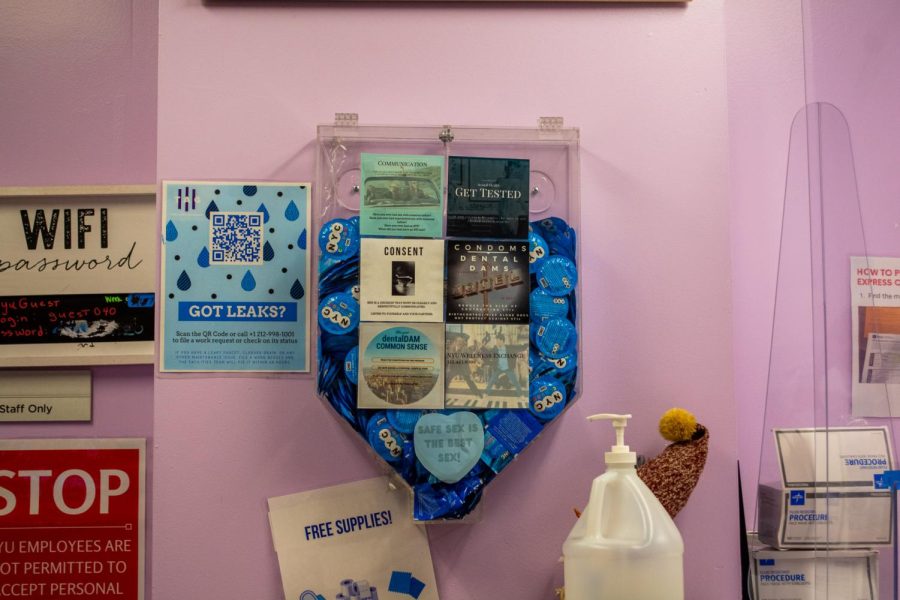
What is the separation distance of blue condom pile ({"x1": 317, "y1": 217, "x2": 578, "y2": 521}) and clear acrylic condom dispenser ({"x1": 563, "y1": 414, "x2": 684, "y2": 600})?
0.19m

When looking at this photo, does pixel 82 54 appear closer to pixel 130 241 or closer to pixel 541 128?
pixel 130 241

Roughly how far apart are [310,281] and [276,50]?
1.35ft

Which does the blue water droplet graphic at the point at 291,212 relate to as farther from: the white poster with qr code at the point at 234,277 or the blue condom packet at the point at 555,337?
the blue condom packet at the point at 555,337

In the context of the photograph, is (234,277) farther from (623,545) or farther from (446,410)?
(623,545)

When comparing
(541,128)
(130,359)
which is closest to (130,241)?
(130,359)

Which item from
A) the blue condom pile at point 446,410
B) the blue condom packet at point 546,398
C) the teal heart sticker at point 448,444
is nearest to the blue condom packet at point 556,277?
the blue condom pile at point 446,410

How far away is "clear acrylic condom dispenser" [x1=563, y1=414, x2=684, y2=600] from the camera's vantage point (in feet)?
3.91

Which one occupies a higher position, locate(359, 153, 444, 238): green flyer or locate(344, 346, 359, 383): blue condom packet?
locate(359, 153, 444, 238): green flyer

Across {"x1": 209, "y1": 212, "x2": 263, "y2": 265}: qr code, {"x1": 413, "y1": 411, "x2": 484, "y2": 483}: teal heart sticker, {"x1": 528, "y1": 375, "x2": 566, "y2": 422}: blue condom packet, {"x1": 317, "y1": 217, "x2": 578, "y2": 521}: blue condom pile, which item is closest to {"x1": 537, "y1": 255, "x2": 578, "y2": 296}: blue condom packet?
{"x1": 317, "y1": 217, "x2": 578, "y2": 521}: blue condom pile

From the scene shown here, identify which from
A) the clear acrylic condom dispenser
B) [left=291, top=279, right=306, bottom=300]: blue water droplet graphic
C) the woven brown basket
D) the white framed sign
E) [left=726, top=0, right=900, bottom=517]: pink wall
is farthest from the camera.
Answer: the white framed sign

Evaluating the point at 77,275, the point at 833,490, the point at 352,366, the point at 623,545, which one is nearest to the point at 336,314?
the point at 352,366

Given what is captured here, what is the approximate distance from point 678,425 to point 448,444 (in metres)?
0.38

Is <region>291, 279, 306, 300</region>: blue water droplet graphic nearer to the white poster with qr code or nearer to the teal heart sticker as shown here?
the white poster with qr code

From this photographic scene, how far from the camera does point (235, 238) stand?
1.45m
